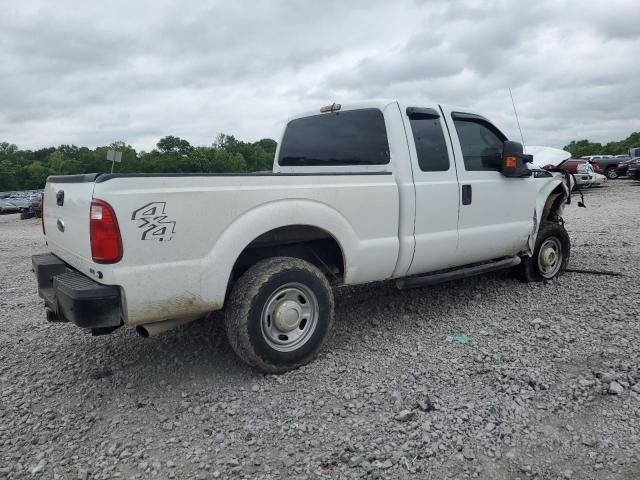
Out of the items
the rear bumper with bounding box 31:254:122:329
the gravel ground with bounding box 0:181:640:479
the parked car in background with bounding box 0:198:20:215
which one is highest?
the rear bumper with bounding box 31:254:122:329

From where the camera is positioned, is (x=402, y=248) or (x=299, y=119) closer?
(x=402, y=248)

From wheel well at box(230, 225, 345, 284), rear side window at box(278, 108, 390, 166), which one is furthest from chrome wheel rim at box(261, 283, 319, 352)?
rear side window at box(278, 108, 390, 166)

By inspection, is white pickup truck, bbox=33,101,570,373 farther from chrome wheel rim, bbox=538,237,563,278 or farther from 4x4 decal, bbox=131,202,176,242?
chrome wheel rim, bbox=538,237,563,278

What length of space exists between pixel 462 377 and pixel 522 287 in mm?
2536

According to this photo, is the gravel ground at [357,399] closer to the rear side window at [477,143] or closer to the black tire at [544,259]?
the black tire at [544,259]

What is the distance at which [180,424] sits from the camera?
3.01 m

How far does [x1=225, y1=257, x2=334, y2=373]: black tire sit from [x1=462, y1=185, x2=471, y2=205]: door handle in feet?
5.43

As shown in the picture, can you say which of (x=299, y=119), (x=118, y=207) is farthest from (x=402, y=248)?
(x=118, y=207)

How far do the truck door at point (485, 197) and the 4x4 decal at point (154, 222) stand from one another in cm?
263

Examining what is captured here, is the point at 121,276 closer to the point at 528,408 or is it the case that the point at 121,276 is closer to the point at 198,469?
the point at 198,469

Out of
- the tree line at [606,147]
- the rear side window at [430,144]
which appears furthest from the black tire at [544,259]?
the tree line at [606,147]

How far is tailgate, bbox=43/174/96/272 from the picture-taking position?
297 cm

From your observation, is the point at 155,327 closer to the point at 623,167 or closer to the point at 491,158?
the point at 491,158

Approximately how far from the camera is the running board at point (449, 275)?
427 centimetres
